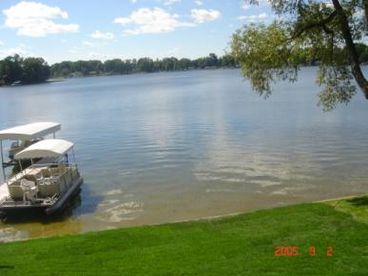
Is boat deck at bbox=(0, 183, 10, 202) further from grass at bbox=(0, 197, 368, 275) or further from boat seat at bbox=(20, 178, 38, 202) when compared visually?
grass at bbox=(0, 197, 368, 275)

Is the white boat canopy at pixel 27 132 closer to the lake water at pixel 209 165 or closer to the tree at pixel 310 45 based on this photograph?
the lake water at pixel 209 165

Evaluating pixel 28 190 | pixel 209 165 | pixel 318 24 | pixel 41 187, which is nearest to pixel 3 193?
pixel 41 187

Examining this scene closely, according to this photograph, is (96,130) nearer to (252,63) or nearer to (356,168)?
(356,168)

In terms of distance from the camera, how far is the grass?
11000mm

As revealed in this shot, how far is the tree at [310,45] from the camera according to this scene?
1593 cm

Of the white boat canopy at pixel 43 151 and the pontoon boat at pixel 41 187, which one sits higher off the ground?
the white boat canopy at pixel 43 151

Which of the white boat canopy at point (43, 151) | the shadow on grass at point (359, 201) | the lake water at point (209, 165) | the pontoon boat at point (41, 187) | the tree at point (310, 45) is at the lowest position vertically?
the lake water at point (209, 165)

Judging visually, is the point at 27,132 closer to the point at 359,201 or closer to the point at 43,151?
the point at 43,151

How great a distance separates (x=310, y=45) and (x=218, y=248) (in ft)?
25.4

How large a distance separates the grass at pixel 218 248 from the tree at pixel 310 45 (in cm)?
417

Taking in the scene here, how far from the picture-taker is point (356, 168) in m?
30.4

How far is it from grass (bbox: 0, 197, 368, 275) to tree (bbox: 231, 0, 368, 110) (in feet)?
13.7

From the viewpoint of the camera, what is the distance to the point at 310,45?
55.7ft

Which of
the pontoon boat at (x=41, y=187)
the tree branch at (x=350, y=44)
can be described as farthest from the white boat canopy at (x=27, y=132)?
the tree branch at (x=350, y=44)
